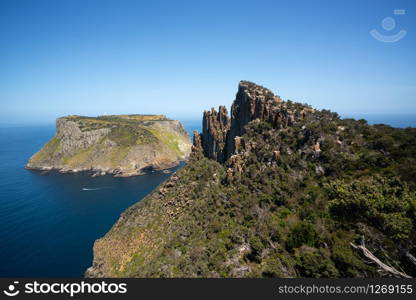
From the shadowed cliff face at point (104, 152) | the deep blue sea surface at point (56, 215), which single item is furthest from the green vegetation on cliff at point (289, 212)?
the shadowed cliff face at point (104, 152)

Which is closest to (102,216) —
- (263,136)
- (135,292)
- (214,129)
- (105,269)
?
(105,269)

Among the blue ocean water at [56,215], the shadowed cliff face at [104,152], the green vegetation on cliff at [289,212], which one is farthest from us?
the shadowed cliff face at [104,152]

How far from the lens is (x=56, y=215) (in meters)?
96.4

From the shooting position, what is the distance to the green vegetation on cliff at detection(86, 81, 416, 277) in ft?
68.9

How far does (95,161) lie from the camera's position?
16962cm

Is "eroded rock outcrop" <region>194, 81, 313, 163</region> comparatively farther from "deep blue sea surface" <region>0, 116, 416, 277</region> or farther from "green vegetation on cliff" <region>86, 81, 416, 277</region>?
"deep blue sea surface" <region>0, 116, 416, 277</region>

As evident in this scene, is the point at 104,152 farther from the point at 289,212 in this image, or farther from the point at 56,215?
the point at 289,212

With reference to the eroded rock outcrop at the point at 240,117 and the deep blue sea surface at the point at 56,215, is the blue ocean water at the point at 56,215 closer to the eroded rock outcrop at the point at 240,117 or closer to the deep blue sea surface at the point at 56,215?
the deep blue sea surface at the point at 56,215

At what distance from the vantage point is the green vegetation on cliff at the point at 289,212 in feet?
68.9

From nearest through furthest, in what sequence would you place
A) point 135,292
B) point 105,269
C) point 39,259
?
point 135,292 < point 105,269 < point 39,259

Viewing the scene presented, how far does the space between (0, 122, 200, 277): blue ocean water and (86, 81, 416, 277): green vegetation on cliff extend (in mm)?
21174

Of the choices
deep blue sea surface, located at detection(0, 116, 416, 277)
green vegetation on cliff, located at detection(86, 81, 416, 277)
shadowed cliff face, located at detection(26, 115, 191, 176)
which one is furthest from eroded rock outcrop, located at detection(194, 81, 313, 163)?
shadowed cliff face, located at detection(26, 115, 191, 176)

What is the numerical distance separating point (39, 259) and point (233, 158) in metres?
65.6

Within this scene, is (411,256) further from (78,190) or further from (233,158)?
(78,190)
